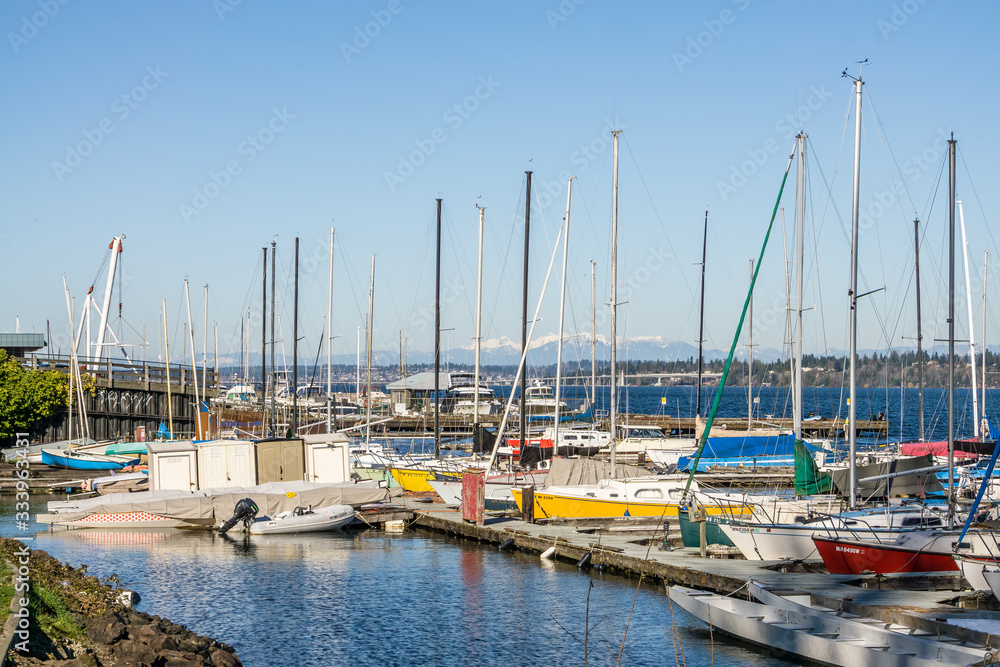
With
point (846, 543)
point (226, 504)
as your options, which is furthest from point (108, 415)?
point (846, 543)

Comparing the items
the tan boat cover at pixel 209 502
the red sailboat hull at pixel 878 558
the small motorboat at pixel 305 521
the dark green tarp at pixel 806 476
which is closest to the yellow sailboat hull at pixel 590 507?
the dark green tarp at pixel 806 476

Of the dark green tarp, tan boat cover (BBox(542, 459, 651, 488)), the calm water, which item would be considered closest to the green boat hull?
the calm water

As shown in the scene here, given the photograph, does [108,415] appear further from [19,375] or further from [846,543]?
[846,543]

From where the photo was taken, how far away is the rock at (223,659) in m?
15.9

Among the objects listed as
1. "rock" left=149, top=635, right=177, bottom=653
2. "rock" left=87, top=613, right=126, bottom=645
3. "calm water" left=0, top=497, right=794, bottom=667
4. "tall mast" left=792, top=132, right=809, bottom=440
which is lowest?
"calm water" left=0, top=497, right=794, bottom=667

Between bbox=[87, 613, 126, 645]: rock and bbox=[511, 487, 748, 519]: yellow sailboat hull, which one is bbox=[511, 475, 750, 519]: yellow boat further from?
bbox=[87, 613, 126, 645]: rock

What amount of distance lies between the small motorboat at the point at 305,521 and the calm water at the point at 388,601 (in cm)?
93

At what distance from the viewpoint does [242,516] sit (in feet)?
118

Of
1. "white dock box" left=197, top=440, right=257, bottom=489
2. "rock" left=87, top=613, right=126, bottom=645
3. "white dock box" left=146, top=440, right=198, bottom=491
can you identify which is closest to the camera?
"rock" left=87, top=613, right=126, bottom=645

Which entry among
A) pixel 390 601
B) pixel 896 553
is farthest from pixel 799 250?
pixel 390 601

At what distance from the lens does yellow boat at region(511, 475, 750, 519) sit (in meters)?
32.8

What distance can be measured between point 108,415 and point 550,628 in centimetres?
4552

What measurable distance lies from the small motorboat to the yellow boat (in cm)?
759

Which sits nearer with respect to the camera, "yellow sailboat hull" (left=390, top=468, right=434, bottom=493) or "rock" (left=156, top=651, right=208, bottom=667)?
"rock" (left=156, top=651, right=208, bottom=667)
